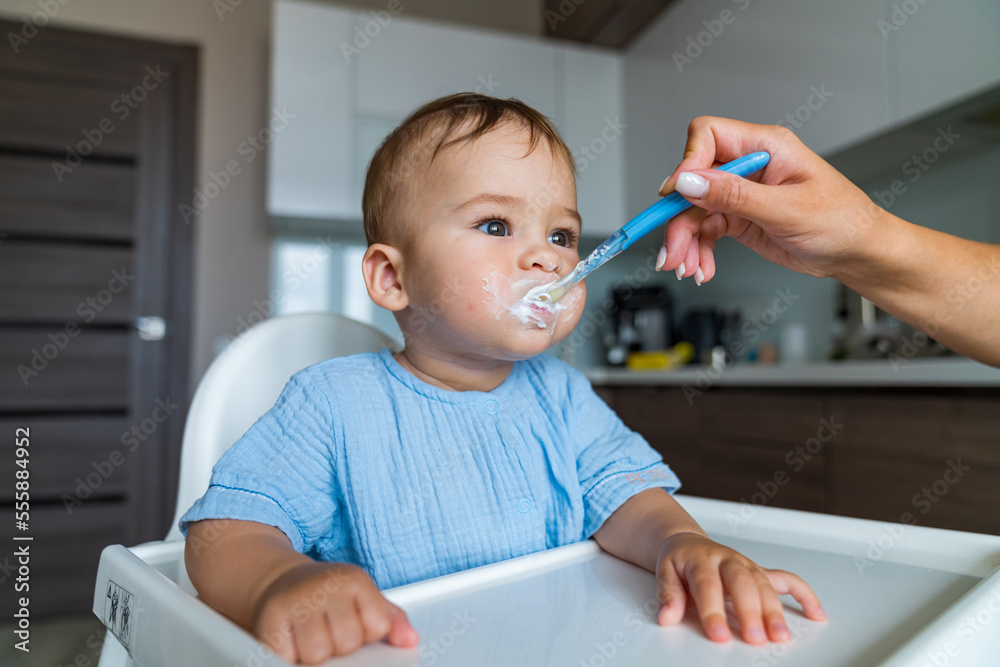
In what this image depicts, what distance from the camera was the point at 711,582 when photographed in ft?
1.53

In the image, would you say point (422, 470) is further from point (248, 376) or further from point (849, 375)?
point (849, 375)

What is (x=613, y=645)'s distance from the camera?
1.34 ft

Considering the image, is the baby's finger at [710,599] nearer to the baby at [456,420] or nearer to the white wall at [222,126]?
the baby at [456,420]

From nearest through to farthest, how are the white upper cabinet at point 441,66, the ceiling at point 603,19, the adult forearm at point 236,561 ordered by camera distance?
the adult forearm at point 236,561
the white upper cabinet at point 441,66
the ceiling at point 603,19

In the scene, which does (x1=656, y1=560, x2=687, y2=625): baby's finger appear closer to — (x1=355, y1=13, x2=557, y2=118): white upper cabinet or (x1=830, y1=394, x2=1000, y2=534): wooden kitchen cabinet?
(x1=830, y1=394, x2=1000, y2=534): wooden kitchen cabinet

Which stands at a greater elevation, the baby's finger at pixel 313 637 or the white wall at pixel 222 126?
the white wall at pixel 222 126

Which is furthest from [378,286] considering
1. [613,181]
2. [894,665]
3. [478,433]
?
[613,181]

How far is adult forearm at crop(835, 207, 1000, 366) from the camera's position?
2.48 ft

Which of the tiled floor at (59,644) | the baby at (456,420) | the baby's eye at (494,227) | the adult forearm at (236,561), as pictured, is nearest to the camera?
the adult forearm at (236,561)

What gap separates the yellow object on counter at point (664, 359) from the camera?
2.80 m

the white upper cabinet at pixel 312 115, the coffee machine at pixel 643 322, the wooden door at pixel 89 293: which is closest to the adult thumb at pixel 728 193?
the white upper cabinet at pixel 312 115

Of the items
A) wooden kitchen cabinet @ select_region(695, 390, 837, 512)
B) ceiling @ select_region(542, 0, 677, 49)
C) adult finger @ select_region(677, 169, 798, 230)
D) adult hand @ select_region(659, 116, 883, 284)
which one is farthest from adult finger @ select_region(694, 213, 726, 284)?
ceiling @ select_region(542, 0, 677, 49)

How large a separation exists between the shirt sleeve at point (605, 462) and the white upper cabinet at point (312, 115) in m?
2.11

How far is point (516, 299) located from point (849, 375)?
1.27m
